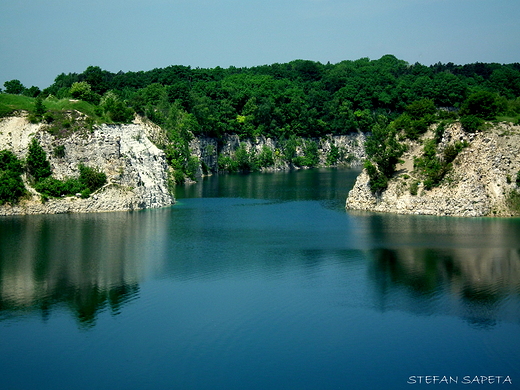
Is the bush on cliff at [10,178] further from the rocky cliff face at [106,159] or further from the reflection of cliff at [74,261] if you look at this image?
the reflection of cliff at [74,261]

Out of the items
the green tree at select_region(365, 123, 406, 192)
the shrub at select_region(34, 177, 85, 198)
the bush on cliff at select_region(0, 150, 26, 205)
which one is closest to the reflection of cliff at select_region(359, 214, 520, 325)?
the green tree at select_region(365, 123, 406, 192)

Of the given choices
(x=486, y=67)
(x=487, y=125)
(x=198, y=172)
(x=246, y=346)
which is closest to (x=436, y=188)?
(x=487, y=125)

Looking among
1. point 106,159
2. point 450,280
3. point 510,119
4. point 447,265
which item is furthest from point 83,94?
point 450,280

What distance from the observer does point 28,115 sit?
64188 mm

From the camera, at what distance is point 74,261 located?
39.8 m

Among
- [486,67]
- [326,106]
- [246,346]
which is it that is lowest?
[246,346]

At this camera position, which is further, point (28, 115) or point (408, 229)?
point (28, 115)

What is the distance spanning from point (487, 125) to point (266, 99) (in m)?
80.0

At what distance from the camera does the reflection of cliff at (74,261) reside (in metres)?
32.2

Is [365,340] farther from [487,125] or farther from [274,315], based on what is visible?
[487,125]

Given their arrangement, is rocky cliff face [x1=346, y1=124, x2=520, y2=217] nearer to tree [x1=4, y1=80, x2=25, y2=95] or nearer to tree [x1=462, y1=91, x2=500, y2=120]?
tree [x1=462, y1=91, x2=500, y2=120]

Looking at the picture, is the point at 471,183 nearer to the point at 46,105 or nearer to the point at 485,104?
the point at 485,104

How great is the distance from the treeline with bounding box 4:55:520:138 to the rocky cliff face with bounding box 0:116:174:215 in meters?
43.5

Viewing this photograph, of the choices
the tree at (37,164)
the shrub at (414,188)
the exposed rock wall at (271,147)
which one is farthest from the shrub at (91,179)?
the exposed rock wall at (271,147)
